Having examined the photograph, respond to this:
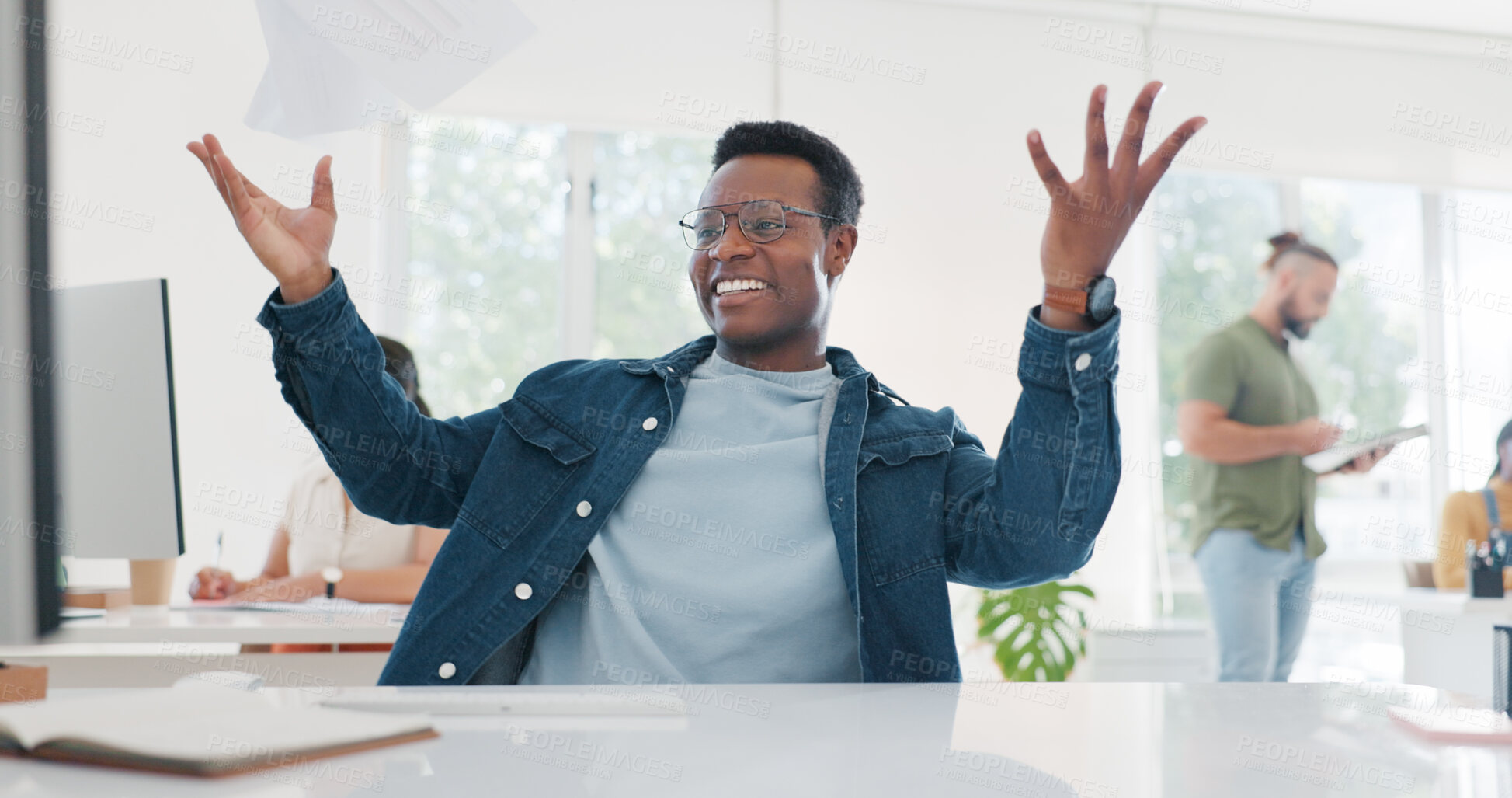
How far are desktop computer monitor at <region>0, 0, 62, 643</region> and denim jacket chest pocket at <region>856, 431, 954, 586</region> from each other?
1.08m

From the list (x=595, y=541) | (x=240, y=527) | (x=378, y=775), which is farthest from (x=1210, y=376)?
(x=240, y=527)

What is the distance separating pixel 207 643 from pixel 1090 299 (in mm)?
1499

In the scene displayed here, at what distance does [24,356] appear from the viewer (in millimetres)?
2463

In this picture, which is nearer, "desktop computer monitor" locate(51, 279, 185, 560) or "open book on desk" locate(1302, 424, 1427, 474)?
"desktop computer monitor" locate(51, 279, 185, 560)

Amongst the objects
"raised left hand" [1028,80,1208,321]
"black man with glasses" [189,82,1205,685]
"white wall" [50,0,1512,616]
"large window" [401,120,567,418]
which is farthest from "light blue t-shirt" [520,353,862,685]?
"large window" [401,120,567,418]

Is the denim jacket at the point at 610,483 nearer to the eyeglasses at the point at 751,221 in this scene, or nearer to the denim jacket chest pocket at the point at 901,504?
the denim jacket chest pocket at the point at 901,504

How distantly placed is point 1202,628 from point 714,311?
3.17 meters

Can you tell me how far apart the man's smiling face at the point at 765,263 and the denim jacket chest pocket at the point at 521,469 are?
11.8 inches

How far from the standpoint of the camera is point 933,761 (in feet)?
2.31

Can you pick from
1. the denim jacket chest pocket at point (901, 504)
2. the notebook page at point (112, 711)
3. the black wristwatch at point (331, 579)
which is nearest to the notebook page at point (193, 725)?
the notebook page at point (112, 711)

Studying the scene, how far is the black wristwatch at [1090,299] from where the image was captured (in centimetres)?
112

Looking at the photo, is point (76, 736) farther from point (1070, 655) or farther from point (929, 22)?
point (929, 22)

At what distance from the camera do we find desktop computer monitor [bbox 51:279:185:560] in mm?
1529

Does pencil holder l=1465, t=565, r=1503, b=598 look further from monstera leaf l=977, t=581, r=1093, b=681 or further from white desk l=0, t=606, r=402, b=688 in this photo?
white desk l=0, t=606, r=402, b=688
